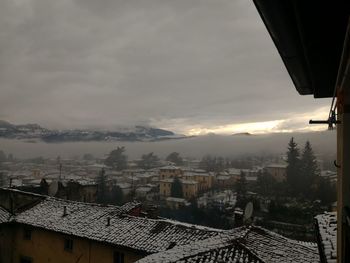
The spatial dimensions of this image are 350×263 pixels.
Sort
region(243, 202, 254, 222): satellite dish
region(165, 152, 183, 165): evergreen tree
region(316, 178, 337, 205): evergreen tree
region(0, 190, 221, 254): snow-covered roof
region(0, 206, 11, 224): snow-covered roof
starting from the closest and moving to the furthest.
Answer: region(243, 202, 254, 222): satellite dish < region(0, 190, 221, 254): snow-covered roof < region(0, 206, 11, 224): snow-covered roof < region(316, 178, 337, 205): evergreen tree < region(165, 152, 183, 165): evergreen tree

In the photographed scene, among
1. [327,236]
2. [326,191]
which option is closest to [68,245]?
[327,236]

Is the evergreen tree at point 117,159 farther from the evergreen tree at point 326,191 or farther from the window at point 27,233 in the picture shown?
the window at point 27,233

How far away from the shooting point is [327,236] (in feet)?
18.9

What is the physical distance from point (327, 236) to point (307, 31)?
13.1ft

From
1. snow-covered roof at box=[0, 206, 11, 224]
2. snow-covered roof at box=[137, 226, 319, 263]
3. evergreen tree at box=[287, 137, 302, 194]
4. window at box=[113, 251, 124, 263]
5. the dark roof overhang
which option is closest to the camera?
the dark roof overhang

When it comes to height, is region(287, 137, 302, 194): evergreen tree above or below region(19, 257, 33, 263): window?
above

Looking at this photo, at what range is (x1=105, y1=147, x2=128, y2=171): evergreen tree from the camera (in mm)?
96406

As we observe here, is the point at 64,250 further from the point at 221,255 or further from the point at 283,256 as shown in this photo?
the point at 283,256

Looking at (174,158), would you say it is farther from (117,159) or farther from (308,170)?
(308,170)

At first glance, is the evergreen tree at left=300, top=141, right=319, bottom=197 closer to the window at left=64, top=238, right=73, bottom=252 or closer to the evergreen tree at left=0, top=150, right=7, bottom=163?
the window at left=64, top=238, right=73, bottom=252

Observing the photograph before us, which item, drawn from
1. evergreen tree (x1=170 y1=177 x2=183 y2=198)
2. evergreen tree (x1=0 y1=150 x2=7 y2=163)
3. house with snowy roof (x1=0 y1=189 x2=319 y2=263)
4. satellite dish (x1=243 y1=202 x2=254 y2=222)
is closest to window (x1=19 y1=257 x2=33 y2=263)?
house with snowy roof (x1=0 y1=189 x2=319 y2=263)

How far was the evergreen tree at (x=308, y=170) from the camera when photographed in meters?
37.2

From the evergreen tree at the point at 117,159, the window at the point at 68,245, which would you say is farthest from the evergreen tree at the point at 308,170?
the evergreen tree at the point at 117,159

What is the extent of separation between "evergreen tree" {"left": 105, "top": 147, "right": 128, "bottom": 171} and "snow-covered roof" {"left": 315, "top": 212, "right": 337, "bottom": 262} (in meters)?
87.9
